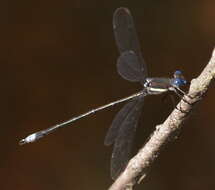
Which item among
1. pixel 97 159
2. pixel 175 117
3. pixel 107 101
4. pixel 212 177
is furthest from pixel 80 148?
pixel 175 117

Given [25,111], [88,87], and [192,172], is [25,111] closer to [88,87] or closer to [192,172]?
[88,87]

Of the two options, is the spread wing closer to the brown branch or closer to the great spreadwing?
the great spreadwing

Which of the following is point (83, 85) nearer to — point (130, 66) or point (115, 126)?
point (130, 66)

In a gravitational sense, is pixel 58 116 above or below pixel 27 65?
below

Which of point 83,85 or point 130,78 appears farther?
point 83,85

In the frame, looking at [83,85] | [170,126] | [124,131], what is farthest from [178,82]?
[83,85]

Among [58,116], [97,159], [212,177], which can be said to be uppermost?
[58,116]

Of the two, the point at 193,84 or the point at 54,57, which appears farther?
the point at 54,57
